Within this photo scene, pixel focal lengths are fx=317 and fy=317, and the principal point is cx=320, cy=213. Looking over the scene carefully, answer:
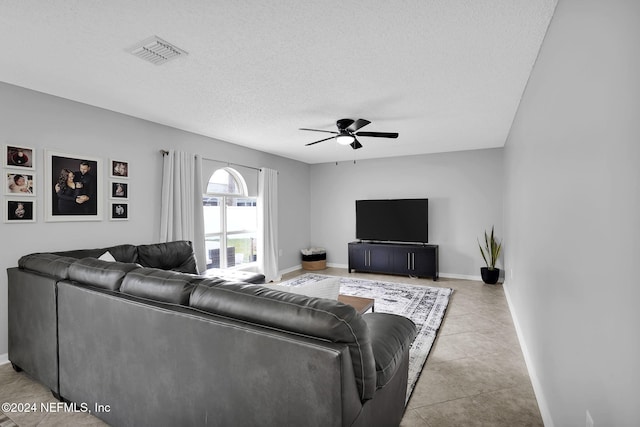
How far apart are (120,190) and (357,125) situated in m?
2.89

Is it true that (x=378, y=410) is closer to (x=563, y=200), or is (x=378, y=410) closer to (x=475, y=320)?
(x=563, y=200)

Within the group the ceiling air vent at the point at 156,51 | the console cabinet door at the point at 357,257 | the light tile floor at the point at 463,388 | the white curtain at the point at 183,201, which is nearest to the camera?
the light tile floor at the point at 463,388

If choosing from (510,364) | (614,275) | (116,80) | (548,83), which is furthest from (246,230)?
(614,275)

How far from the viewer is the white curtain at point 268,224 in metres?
5.96

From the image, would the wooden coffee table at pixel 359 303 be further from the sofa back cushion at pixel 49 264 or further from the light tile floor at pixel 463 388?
the sofa back cushion at pixel 49 264

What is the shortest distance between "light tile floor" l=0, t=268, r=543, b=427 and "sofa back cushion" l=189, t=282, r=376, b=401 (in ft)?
3.62

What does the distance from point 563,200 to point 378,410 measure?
142 centimetres

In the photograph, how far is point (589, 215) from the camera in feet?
4.21

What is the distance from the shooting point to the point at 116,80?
283cm

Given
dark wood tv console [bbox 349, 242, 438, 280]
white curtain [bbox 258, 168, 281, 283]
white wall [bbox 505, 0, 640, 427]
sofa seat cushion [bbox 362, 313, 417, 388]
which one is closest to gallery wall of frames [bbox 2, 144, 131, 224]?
white curtain [bbox 258, 168, 281, 283]

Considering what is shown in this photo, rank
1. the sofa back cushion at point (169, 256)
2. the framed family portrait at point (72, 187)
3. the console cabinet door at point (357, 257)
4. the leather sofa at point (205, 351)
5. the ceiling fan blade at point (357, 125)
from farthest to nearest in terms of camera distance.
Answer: the console cabinet door at point (357, 257)
the sofa back cushion at point (169, 256)
the ceiling fan blade at point (357, 125)
the framed family portrait at point (72, 187)
the leather sofa at point (205, 351)

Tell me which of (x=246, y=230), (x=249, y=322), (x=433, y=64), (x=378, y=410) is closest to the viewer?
(x=249, y=322)

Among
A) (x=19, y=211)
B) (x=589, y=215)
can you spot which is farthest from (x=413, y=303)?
(x=19, y=211)

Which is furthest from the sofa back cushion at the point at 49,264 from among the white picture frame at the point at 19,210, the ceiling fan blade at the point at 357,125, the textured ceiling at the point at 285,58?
the ceiling fan blade at the point at 357,125
